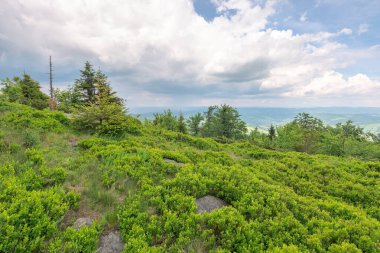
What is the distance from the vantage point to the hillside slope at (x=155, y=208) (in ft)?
13.5

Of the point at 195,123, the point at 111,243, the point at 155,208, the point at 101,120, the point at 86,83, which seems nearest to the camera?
the point at 111,243

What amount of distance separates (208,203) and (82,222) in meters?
3.40

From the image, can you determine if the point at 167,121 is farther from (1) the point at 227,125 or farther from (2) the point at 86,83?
(2) the point at 86,83

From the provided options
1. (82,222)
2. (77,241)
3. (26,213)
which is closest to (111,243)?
(77,241)

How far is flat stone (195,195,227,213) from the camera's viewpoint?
5727 millimetres

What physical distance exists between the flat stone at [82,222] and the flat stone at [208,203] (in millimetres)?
2806

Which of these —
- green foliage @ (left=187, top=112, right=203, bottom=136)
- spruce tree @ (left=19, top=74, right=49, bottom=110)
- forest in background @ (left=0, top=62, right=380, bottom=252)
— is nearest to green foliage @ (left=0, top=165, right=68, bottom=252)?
forest in background @ (left=0, top=62, right=380, bottom=252)

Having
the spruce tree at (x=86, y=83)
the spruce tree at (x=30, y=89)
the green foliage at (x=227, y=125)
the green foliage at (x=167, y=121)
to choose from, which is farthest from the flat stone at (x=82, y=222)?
the green foliage at (x=227, y=125)

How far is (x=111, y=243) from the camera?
13.7ft

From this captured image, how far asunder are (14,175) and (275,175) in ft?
33.4

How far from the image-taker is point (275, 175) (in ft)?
31.9

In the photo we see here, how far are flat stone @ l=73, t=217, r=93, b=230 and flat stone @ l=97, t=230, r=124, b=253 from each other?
530 millimetres

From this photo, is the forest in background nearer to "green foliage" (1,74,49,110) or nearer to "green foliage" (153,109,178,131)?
"green foliage" (1,74,49,110)

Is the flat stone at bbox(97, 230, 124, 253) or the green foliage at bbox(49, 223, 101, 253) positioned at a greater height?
the green foliage at bbox(49, 223, 101, 253)
